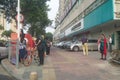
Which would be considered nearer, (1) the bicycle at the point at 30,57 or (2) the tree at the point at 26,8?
(1) the bicycle at the point at 30,57

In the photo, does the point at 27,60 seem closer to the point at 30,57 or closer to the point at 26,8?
the point at 30,57

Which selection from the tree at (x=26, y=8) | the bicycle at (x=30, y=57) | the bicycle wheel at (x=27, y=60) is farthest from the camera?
the tree at (x=26, y=8)

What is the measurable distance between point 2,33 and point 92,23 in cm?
6680

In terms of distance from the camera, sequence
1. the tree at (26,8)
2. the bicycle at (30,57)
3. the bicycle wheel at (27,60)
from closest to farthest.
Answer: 1. the bicycle wheel at (27,60)
2. the bicycle at (30,57)
3. the tree at (26,8)

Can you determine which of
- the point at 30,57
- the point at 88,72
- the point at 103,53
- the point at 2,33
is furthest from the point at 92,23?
the point at 2,33

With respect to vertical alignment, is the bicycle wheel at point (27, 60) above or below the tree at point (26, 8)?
below

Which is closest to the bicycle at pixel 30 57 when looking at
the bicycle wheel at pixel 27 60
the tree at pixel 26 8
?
the bicycle wheel at pixel 27 60

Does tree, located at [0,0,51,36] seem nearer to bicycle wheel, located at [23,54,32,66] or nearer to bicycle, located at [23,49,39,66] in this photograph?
bicycle, located at [23,49,39,66]

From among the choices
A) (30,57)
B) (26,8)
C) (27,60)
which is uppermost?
(26,8)

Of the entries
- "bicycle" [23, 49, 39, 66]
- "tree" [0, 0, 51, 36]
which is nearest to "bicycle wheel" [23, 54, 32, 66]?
"bicycle" [23, 49, 39, 66]

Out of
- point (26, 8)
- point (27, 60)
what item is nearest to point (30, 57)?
point (27, 60)

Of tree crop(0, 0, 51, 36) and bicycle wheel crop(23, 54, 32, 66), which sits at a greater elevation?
tree crop(0, 0, 51, 36)

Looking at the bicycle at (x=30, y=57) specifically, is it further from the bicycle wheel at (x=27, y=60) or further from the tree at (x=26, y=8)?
the tree at (x=26, y=8)

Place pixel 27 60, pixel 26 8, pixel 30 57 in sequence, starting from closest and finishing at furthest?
pixel 27 60 < pixel 30 57 < pixel 26 8
